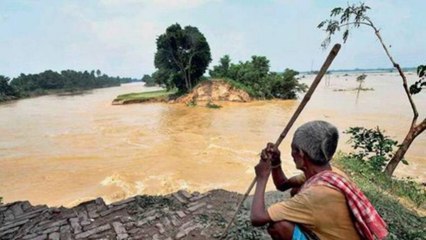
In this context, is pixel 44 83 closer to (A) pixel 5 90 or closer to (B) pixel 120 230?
(A) pixel 5 90

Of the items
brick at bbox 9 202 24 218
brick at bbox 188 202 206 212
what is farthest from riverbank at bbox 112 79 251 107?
brick at bbox 188 202 206 212

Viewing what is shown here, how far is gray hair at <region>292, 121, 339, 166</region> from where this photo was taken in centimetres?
161

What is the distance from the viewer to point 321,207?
4.99 feet

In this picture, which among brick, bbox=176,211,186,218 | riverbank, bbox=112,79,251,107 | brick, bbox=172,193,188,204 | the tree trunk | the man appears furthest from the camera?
riverbank, bbox=112,79,251,107

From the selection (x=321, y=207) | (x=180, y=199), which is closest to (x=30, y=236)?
(x=180, y=199)

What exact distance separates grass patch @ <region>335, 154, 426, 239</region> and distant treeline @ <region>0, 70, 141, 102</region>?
4518cm

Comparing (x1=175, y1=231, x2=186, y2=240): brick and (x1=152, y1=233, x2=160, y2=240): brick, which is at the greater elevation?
(x1=175, y1=231, x2=186, y2=240): brick

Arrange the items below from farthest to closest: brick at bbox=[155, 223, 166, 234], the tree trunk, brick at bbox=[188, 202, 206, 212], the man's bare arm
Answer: the tree trunk → brick at bbox=[188, 202, 206, 212] → brick at bbox=[155, 223, 166, 234] → the man's bare arm

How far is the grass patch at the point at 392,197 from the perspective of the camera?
3.46 m

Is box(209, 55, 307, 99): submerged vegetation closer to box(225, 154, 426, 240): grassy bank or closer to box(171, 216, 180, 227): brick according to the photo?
box(225, 154, 426, 240): grassy bank

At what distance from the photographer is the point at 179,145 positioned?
11.8 meters

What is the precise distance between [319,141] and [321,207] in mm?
319

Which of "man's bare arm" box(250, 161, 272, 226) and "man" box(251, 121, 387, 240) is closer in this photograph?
"man" box(251, 121, 387, 240)

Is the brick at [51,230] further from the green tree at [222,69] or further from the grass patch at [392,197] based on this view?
the green tree at [222,69]
